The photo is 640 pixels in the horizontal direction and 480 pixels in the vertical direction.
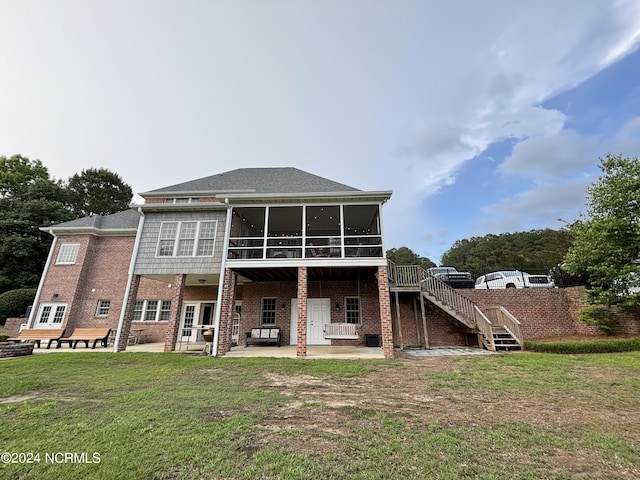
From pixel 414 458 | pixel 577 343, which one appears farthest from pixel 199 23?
pixel 577 343

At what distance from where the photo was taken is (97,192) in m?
29.5

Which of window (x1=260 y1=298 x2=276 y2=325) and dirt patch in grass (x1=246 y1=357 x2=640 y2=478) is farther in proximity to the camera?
window (x1=260 y1=298 x2=276 y2=325)

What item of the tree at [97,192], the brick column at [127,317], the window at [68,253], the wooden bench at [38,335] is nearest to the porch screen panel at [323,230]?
the brick column at [127,317]

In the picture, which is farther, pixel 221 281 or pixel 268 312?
pixel 268 312

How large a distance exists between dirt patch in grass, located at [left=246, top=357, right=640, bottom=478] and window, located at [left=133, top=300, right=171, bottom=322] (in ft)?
36.0

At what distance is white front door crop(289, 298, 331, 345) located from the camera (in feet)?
40.2

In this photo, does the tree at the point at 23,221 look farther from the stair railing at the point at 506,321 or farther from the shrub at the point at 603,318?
the shrub at the point at 603,318

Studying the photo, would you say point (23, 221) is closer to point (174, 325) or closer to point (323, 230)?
point (174, 325)

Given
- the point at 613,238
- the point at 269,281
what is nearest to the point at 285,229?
the point at 269,281

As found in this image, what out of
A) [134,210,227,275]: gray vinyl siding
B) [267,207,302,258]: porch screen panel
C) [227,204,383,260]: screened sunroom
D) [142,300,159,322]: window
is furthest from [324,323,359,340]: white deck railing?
[142,300,159,322]: window

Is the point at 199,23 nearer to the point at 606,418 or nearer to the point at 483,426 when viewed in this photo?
the point at 483,426

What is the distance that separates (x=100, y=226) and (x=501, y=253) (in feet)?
161

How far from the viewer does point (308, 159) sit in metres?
20.2

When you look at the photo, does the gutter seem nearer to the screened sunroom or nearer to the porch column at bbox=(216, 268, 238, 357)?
the porch column at bbox=(216, 268, 238, 357)
